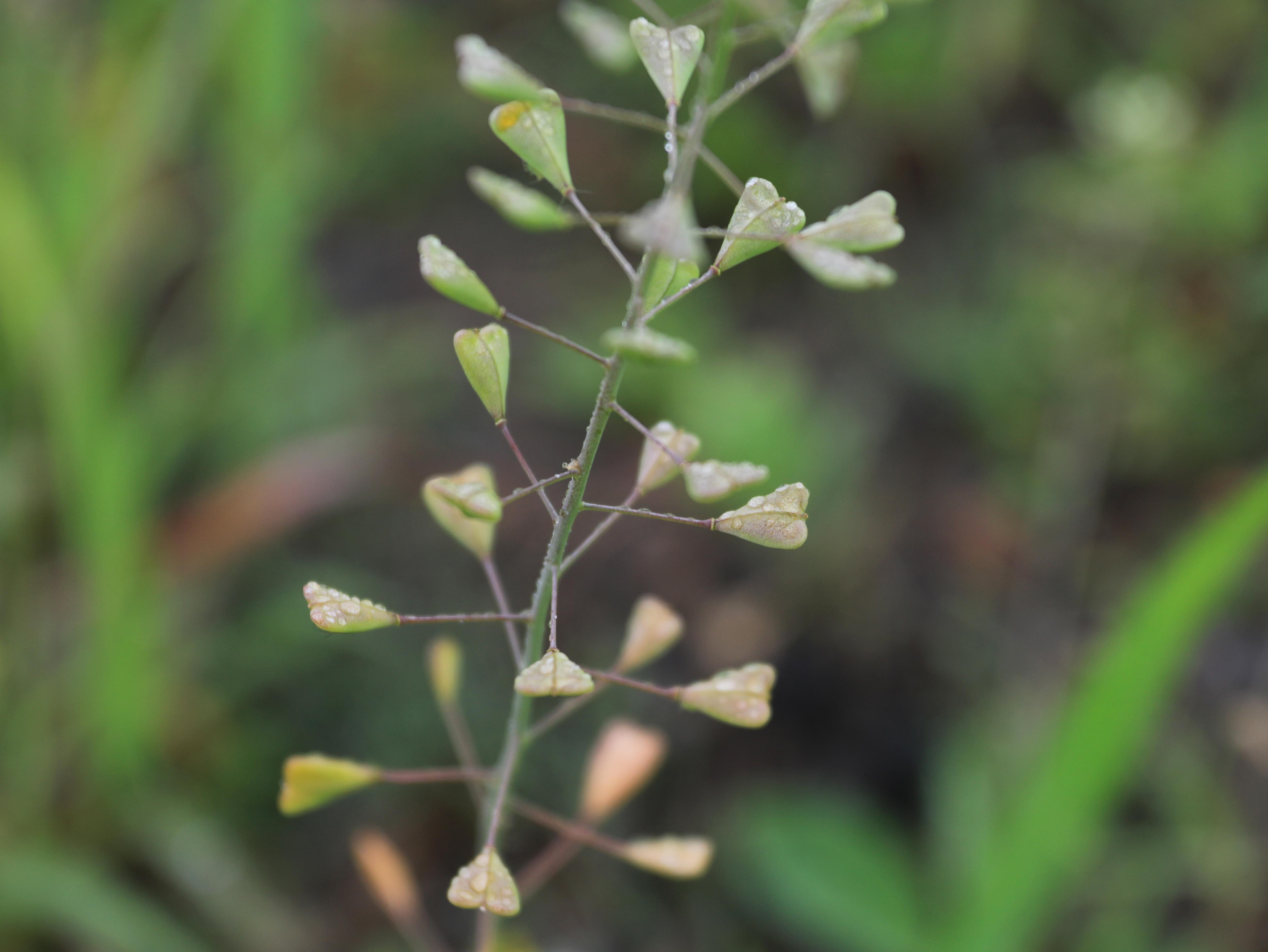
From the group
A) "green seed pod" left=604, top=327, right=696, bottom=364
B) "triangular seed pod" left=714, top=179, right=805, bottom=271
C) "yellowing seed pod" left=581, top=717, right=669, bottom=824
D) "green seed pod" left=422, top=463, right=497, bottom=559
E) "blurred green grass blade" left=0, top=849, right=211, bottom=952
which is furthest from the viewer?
"blurred green grass blade" left=0, top=849, right=211, bottom=952

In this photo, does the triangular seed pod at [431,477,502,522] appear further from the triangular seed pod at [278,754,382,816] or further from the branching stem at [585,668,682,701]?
the triangular seed pod at [278,754,382,816]

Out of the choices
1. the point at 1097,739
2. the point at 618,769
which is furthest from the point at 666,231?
the point at 1097,739

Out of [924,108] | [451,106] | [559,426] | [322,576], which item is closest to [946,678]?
[559,426]

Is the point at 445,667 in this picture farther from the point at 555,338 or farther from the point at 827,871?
the point at 827,871

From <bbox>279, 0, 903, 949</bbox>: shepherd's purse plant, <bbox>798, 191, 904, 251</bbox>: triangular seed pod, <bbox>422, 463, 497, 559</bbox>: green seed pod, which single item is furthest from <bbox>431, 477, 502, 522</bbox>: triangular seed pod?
<bbox>798, 191, 904, 251</bbox>: triangular seed pod

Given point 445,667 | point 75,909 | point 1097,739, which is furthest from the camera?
point 75,909

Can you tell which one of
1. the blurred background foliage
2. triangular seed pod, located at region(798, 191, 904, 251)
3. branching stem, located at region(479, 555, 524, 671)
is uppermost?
triangular seed pod, located at region(798, 191, 904, 251)

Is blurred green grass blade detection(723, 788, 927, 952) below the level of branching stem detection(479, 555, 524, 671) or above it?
below
